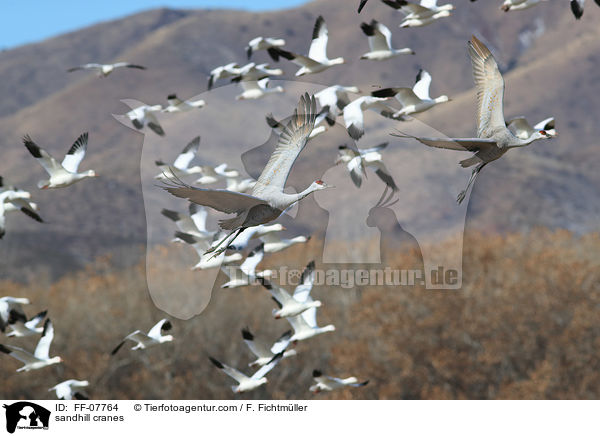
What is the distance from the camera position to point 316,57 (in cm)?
1493

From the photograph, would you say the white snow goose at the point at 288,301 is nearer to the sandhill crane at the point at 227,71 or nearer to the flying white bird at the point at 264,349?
the flying white bird at the point at 264,349

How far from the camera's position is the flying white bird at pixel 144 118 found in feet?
58.2

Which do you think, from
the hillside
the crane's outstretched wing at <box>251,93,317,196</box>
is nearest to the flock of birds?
the crane's outstretched wing at <box>251,93,317,196</box>

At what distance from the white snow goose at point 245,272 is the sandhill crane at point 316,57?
2907 mm

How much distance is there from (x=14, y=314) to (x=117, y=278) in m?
35.4

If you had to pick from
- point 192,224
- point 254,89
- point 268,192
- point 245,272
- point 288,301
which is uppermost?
point 268,192

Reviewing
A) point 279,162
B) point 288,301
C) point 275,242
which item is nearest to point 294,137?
point 279,162

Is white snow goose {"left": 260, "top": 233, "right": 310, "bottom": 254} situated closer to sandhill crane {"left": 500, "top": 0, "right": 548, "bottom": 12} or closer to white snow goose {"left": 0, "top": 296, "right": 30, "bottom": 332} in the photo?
white snow goose {"left": 0, "top": 296, "right": 30, "bottom": 332}

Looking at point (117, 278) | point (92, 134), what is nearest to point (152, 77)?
point (92, 134)

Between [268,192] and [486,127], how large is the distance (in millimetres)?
1994

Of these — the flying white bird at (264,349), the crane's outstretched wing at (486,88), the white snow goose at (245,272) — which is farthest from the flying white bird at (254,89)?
the crane's outstretched wing at (486,88)

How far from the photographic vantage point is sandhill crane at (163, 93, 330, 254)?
7172mm

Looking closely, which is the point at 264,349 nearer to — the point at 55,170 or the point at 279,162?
the point at 55,170
